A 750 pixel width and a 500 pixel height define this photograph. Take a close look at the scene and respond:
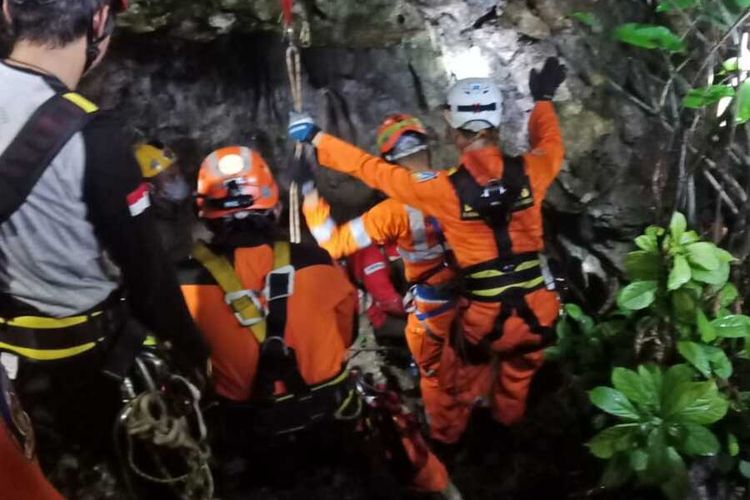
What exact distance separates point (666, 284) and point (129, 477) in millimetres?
1455

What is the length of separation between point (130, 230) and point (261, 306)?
0.37 m

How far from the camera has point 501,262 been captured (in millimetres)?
2047

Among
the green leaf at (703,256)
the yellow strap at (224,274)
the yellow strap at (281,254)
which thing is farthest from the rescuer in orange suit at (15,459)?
the green leaf at (703,256)

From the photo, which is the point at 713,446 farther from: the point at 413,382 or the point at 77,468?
the point at 77,468

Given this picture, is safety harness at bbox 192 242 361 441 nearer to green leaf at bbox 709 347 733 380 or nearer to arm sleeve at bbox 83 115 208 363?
arm sleeve at bbox 83 115 208 363

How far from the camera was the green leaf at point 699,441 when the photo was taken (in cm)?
190

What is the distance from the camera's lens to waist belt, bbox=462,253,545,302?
2.04m

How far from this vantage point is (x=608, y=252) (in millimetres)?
2398

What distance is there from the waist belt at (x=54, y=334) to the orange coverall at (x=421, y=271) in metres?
0.59

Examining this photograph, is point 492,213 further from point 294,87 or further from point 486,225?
point 294,87

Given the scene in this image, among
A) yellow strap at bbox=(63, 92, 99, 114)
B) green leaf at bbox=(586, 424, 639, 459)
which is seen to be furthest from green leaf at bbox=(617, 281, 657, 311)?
yellow strap at bbox=(63, 92, 99, 114)

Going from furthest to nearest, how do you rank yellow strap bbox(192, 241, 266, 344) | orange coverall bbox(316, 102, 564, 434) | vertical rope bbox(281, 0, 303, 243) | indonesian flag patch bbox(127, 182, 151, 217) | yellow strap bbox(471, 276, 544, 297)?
1. yellow strap bbox(471, 276, 544, 297)
2. orange coverall bbox(316, 102, 564, 434)
3. vertical rope bbox(281, 0, 303, 243)
4. yellow strap bbox(192, 241, 266, 344)
5. indonesian flag patch bbox(127, 182, 151, 217)

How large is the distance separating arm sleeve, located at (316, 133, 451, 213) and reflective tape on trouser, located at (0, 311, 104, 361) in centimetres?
68

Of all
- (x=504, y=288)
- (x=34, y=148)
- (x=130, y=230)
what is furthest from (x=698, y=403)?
(x=34, y=148)
